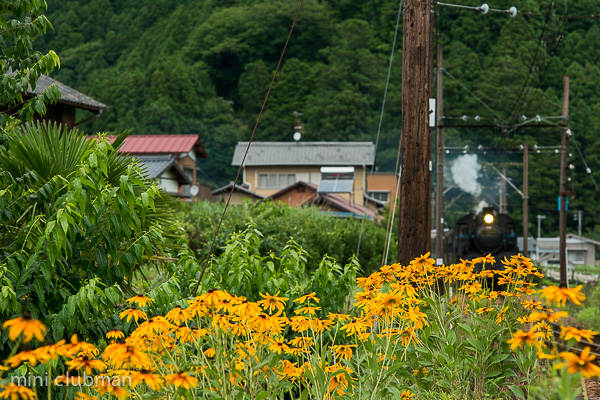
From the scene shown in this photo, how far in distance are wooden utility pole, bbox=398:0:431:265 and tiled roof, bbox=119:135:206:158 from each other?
34670 millimetres

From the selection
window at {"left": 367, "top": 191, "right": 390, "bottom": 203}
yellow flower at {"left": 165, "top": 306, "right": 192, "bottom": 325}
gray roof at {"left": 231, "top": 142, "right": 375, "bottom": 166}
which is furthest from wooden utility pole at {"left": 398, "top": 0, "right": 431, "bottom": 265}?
window at {"left": 367, "top": 191, "right": 390, "bottom": 203}

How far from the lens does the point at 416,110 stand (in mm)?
8070

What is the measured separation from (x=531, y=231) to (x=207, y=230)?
162 feet

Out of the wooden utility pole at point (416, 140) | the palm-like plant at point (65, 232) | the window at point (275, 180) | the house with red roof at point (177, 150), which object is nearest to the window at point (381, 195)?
the window at point (275, 180)

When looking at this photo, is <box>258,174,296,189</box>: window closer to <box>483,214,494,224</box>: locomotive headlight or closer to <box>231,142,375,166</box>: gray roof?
<box>231,142,375,166</box>: gray roof

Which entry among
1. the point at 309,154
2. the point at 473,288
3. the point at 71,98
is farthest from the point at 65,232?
the point at 309,154

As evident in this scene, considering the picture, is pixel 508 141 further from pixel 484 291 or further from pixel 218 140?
pixel 484 291

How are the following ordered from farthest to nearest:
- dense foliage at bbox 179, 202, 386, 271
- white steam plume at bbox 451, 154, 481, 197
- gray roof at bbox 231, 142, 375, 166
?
gray roof at bbox 231, 142, 375, 166 → white steam plume at bbox 451, 154, 481, 197 → dense foliage at bbox 179, 202, 386, 271

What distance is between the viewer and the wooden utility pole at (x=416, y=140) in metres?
8.01

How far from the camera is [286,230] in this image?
63.0 ft

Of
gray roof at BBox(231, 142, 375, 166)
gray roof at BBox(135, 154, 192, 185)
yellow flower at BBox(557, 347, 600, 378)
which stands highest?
gray roof at BBox(231, 142, 375, 166)

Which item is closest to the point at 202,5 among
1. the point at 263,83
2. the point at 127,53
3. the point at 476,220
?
the point at 127,53

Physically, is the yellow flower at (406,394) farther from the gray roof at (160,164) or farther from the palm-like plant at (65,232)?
the gray roof at (160,164)

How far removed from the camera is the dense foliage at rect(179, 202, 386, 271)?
18.5 m
